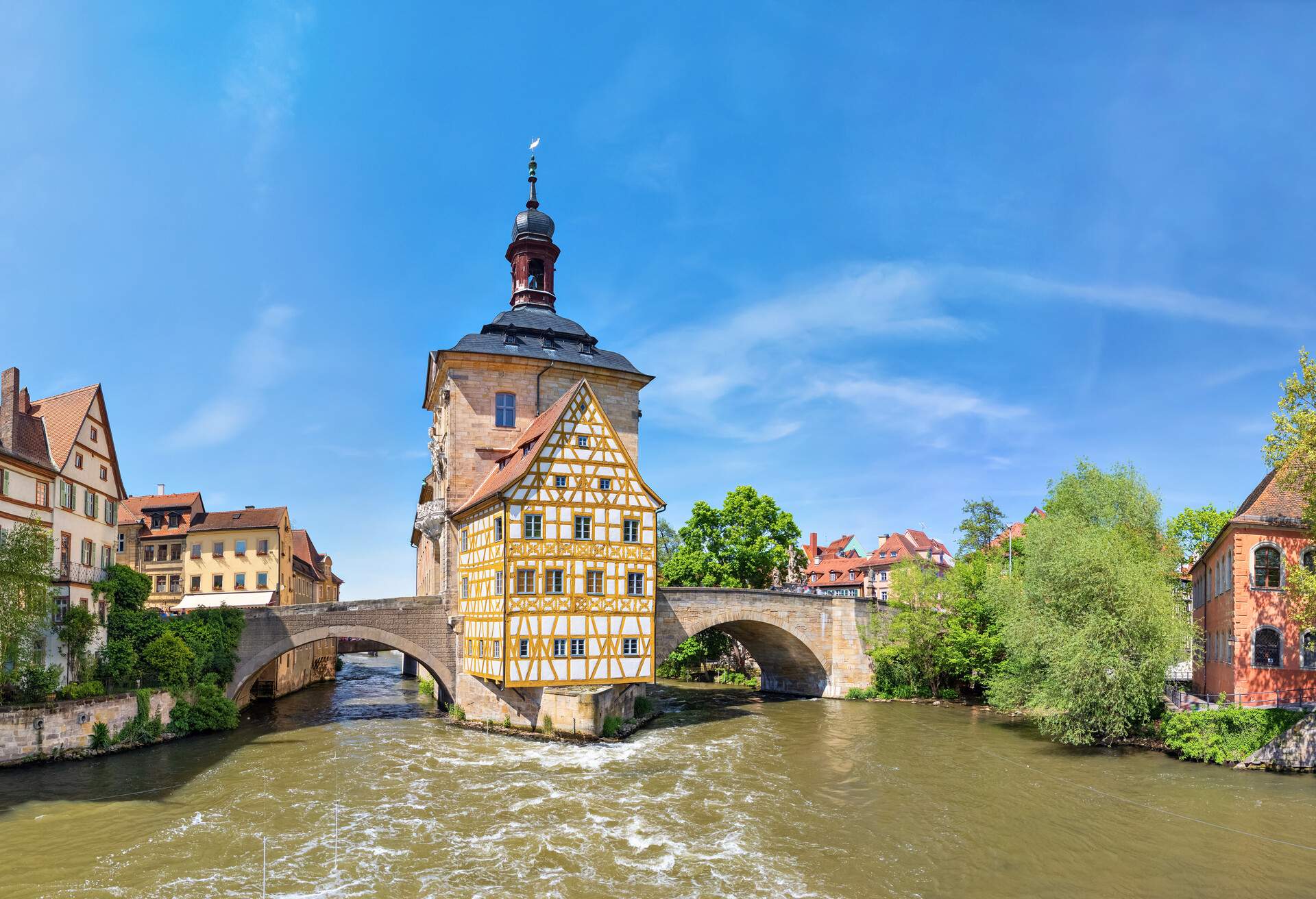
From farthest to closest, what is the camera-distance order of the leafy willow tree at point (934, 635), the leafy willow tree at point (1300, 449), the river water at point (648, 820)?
1. the leafy willow tree at point (934, 635)
2. the leafy willow tree at point (1300, 449)
3. the river water at point (648, 820)

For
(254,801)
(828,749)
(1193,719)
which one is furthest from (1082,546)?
(254,801)

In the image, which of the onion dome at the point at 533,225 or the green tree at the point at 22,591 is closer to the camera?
the green tree at the point at 22,591

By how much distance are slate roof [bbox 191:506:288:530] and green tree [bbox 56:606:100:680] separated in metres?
19.4

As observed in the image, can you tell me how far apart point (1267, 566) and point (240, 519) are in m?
44.2

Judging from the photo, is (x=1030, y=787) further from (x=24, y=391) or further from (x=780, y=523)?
(x=24, y=391)

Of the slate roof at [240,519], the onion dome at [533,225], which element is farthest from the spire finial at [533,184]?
the slate roof at [240,519]

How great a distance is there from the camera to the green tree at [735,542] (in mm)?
45031

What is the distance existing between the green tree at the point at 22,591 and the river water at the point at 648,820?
10.5 feet

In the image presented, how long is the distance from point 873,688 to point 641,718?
42.9 ft

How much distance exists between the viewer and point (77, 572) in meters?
25.5

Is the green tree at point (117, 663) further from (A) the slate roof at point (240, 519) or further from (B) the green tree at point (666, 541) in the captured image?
(B) the green tree at point (666, 541)

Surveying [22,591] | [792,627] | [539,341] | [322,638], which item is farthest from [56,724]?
[792,627]

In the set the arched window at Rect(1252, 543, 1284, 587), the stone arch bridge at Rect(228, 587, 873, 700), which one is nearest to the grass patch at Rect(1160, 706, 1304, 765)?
the arched window at Rect(1252, 543, 1284, 587)

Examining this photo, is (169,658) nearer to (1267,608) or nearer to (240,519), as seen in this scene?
(240,519)
